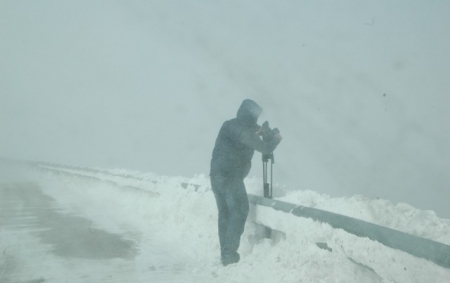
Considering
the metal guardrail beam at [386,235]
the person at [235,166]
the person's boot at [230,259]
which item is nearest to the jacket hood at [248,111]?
the person at [235,166]

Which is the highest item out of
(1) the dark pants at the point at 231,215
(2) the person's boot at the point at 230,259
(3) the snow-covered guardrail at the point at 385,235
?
(3) the snow-covered guardrail at the point at 385,235

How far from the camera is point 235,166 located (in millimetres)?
6059

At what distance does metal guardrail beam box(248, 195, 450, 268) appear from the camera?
119 inches

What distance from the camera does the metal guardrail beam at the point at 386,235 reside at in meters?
3.02

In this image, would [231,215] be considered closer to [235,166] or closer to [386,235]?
[235,166]

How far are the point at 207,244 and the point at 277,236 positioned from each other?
1533 millimetres

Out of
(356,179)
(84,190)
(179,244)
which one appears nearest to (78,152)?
(356,179)

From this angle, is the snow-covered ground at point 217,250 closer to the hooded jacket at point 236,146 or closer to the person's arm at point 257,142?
the hooded jacket at point 236,146

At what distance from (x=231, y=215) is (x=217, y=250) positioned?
39.3 inches

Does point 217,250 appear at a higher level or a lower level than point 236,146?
lower

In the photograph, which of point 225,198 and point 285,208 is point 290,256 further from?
point 225,198

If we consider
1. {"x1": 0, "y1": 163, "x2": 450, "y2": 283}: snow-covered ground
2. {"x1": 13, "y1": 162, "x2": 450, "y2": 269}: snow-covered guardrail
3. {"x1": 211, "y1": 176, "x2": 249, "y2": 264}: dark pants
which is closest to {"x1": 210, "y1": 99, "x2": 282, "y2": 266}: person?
{"x1": 211, "y1": 176, "x2": 249, "y2": 264}: dark pants

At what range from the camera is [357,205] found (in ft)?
17.4

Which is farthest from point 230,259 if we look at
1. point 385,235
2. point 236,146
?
point 385,235
